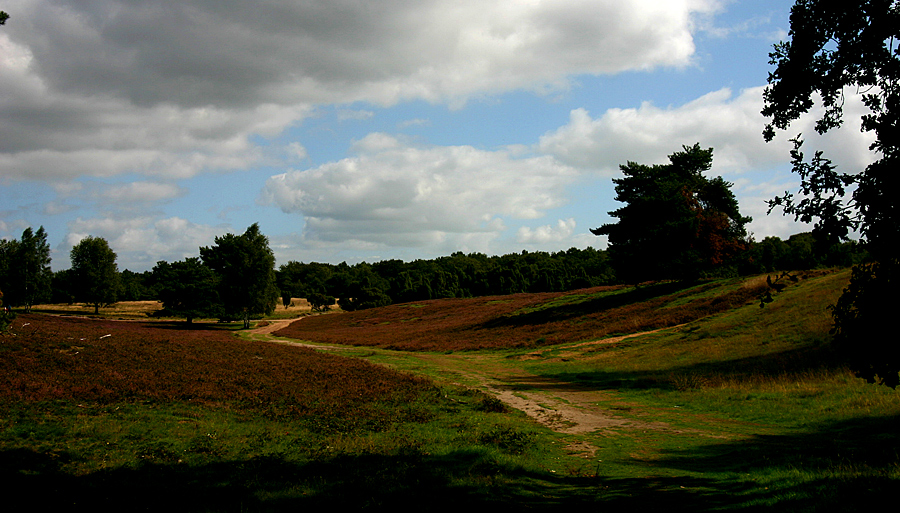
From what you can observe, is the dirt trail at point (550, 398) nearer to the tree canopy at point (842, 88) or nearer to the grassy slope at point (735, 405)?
the grassy slope at point (735, 405)

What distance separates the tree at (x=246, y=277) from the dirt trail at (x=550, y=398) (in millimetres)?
54647

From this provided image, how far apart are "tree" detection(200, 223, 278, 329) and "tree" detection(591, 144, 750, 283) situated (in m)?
52.0

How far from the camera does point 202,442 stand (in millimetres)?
11188

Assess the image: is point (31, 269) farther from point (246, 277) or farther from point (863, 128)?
point (863, 128)

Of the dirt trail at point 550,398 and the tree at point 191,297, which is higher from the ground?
the tree at point 191,297

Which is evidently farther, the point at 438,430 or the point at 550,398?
the point at 550,398

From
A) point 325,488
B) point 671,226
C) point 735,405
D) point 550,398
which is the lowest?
point 550,398

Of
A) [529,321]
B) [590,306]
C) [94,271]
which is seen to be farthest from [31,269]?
[590,306]

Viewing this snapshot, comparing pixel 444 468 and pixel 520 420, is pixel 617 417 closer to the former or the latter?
pixel 520 420

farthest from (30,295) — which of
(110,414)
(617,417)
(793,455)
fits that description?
(793,455)

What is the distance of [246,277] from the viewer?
81562 mm

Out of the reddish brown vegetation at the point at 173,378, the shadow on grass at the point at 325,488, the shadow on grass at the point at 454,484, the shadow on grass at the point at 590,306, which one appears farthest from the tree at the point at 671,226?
the shadow on grass at the point at 325,488

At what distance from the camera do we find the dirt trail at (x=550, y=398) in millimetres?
15898

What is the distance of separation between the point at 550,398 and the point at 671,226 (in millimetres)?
37919
